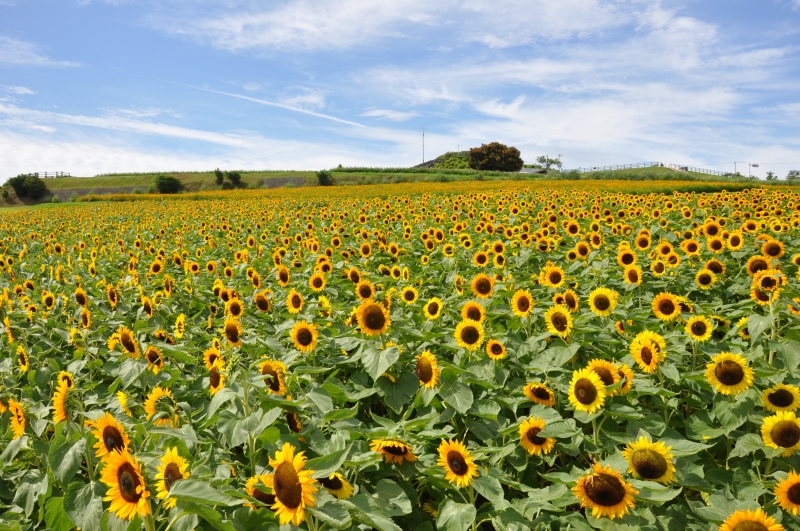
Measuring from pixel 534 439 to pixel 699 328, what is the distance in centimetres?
184

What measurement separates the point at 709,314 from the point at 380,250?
491 centimetres

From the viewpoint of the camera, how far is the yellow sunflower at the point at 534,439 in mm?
2831

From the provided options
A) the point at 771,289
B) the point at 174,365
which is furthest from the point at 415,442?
the point at 771,289

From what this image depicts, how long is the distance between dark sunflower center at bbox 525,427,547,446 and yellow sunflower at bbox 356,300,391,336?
1139 mm

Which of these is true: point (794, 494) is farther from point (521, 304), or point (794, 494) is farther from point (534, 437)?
point (521, 304)

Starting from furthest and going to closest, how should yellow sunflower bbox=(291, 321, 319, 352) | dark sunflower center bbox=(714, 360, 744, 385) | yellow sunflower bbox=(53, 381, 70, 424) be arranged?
yellow sunflower bbox=(291, 321, 319, 352), dark sunflower center bbox=(714, 360, 744, 385), yellow sunflower bbox=(53, 381, 70, 424)

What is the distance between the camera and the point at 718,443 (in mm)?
3131

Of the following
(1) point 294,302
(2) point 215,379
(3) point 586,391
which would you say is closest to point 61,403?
(2) point 215,379

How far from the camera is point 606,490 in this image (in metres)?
2.08

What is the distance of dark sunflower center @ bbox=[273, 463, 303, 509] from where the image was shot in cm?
166

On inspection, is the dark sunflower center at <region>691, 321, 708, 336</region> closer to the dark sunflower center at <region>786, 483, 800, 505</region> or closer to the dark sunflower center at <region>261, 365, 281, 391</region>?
the dark sunflower center at <region>786, 483, 800, 505</region>

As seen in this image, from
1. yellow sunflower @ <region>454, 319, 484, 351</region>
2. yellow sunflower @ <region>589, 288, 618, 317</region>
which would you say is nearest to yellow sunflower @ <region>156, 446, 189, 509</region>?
yellow sunflower @ <region>454, 319, 484, 351</region>

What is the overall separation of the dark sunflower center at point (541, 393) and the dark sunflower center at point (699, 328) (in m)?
1.43

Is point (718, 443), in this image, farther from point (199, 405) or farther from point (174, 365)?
point (174, 365)
